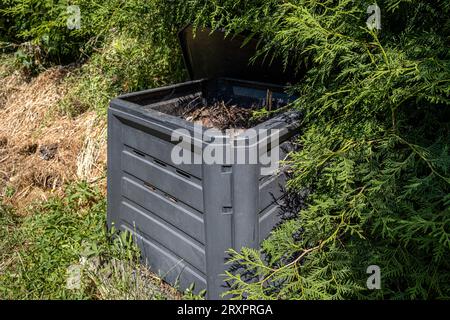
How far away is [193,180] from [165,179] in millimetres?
196

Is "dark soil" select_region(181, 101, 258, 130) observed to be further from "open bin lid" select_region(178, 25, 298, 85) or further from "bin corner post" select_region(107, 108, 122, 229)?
"bin corner post" select_region(107, 108, 122, 229)

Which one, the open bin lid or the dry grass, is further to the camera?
the dry grass

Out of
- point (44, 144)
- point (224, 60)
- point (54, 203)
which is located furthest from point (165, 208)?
point (44, 144)

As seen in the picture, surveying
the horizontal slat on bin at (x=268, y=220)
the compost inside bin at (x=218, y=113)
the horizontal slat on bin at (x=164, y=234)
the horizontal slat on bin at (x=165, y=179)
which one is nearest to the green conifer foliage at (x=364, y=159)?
the horizontal slat on bin at (x=268, y=220)

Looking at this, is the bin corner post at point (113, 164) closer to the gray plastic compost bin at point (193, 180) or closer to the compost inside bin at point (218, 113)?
the gray plastic compost bin at point (193, 180)

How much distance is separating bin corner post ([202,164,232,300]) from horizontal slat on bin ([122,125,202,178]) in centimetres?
9

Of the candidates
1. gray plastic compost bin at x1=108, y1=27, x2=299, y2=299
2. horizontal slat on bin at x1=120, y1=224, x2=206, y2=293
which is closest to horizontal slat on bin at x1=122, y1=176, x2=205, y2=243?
gray plastic compost bin at x1=108, y1=27, x2=299, y2=299

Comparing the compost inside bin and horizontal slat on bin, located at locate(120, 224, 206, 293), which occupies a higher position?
the compost inside bin

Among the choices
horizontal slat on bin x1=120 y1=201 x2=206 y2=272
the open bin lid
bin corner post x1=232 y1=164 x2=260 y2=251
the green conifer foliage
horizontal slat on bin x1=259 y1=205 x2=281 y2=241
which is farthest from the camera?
the open bin lid

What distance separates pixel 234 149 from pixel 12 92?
329 centimetres

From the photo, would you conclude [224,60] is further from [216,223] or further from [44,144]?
[44,144]

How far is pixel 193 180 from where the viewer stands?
2029mm

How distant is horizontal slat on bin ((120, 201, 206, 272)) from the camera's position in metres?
2.12

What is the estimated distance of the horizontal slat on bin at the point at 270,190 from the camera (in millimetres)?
1976
